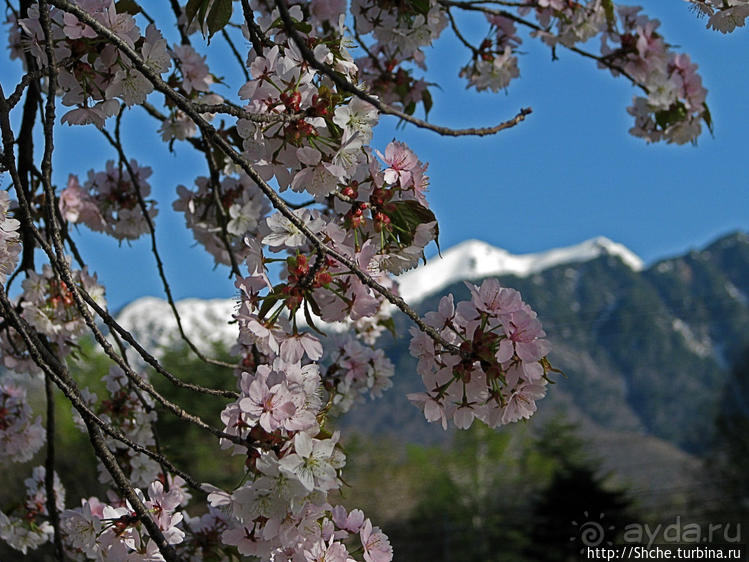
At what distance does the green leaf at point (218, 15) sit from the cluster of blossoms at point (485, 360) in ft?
1.38

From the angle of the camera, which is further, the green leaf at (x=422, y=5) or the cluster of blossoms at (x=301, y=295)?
the green leaf at (x=422, y=5)

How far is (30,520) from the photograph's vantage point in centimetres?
165

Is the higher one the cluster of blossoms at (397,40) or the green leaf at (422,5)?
the cluster of blossoms at (397,40)

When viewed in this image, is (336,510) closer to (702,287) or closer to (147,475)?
(147,475)

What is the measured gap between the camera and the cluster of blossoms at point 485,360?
84 centimetres

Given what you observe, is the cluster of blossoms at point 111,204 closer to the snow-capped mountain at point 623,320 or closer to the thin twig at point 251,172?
the thin twig at point 251,172

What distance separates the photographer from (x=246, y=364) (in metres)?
1.47

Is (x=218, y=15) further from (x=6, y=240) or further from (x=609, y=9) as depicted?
(x=609, y=9)

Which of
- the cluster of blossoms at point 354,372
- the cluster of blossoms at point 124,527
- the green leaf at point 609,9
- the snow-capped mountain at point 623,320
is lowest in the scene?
the cluster of blossoms at point 124,527

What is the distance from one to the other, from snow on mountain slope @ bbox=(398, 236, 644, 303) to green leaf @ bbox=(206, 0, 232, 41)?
128336 mm

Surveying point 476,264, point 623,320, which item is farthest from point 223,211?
point 476,264

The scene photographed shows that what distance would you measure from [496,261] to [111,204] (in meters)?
144

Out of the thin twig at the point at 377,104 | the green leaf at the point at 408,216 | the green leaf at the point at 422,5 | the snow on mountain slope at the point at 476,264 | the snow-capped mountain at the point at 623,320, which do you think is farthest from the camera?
the snow on mountain slope at the point at 476,264

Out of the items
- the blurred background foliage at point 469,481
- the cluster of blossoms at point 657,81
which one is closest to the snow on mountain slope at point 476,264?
the blurred background foliage at point 469,481
